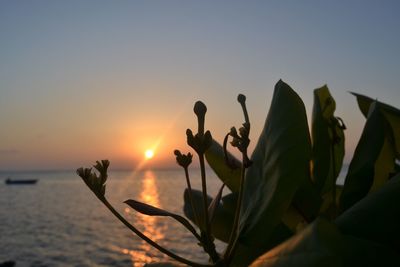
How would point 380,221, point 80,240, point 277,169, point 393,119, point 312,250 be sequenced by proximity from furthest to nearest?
point 80,240 → point 393,119 → point 277,169 → point 380,221 → point 312,250

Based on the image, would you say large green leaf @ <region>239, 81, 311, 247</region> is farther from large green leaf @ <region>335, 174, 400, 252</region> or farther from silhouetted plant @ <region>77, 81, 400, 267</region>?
large green leaf @ <region>335, 174, 400, 252</region>

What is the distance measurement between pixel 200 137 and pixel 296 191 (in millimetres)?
228

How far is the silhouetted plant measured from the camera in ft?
2.04

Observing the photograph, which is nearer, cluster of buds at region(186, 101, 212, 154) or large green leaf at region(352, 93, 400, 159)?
cluster of buds at region(186, 101, 212, 154)

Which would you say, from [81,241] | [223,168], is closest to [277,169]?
[223,168]

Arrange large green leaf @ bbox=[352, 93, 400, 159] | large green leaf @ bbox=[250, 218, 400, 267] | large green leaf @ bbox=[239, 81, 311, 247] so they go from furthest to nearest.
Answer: large green leaf @ bbox=[352, 93, 400, 159], large green leaf @ bbox=[239, 81, 311, 247], large green leaf @ bbox=[250, 218, 400, 267]

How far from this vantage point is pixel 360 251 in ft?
2.06

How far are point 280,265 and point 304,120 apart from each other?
1.13ft

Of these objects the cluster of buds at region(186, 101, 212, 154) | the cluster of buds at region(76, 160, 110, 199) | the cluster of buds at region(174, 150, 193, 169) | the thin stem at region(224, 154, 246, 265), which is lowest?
the thin stem at region(224, 154, 246, 265)

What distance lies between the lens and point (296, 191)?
91 cm

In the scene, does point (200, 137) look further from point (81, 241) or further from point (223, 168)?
point (81, 241)

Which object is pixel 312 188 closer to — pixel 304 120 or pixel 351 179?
pixel 351 179

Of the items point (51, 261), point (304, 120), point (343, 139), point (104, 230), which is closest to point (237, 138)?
point (304, 120)

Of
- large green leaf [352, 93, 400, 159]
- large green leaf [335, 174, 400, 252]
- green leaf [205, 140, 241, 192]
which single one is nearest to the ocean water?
green leaf [205, 140, 241, 192]
